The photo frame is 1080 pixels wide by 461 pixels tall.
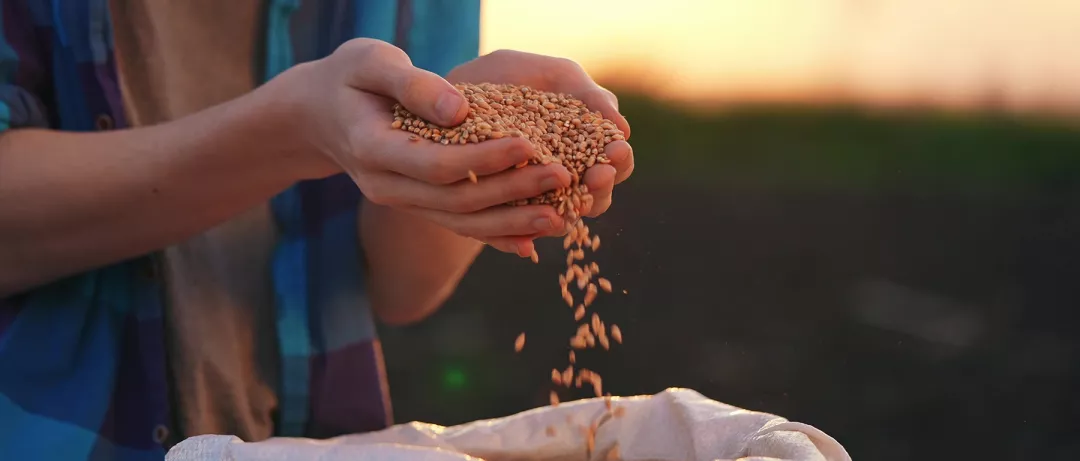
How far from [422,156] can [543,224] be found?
0.12m

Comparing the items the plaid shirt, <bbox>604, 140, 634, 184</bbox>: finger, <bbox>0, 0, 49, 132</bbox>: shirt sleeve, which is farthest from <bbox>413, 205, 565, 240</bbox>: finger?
<bbox>0, 0, 49, 132</bbox>: shirt sleeve

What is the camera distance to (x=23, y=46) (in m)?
1.06

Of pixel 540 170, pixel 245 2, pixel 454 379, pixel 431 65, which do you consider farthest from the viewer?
pixel 454 379

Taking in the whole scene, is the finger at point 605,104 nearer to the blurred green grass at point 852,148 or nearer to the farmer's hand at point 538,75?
the farmer's hand at point 538,75

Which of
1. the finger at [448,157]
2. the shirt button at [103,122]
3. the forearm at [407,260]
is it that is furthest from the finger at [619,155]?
the shirt button at [103,122]

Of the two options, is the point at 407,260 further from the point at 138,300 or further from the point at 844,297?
the point at 844,297

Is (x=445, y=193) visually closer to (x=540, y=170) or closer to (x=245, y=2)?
(x=540, y=170)

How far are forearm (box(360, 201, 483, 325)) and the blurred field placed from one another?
4.76ft

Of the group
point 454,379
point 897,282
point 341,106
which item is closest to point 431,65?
point 341,106

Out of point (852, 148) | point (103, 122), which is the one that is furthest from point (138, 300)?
point (852, 148)

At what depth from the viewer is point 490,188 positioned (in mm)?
833

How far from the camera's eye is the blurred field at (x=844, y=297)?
130 inches

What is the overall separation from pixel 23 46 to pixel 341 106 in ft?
1.46

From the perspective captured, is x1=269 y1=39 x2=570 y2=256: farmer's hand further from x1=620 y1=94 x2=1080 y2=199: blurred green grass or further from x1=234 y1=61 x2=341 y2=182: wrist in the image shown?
x1=620 y1=94 x2=1080 y2=199: blurred green grass
